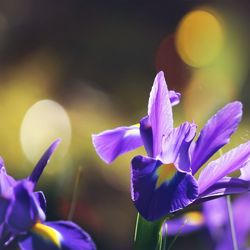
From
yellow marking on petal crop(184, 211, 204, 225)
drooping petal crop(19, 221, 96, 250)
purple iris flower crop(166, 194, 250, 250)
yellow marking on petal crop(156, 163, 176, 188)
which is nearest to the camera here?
drooping petal crop(19, 221, 96, 250)

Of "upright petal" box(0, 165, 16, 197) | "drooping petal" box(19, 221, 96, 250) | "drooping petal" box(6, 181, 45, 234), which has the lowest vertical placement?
"drooping petal" box(19, 221, 96, 250)

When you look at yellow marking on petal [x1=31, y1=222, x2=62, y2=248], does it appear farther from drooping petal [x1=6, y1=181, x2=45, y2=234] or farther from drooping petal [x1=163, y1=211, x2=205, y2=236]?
drooping petal [x1=163, y1=211, x2=205, y2=236]

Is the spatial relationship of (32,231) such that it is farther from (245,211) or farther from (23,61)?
(23,61)

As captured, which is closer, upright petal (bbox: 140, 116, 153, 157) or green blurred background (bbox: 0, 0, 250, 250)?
upright petal (bbox: 140, 116, 153, 157)

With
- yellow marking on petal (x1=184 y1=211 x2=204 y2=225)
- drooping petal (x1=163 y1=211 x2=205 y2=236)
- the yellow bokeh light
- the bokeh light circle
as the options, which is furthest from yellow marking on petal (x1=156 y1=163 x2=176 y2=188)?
the yellow bokeh light

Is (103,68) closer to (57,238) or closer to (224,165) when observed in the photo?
(224,165)

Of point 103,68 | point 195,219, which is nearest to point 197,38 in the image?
point 103,68

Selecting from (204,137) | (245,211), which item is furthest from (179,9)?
(204,137)
